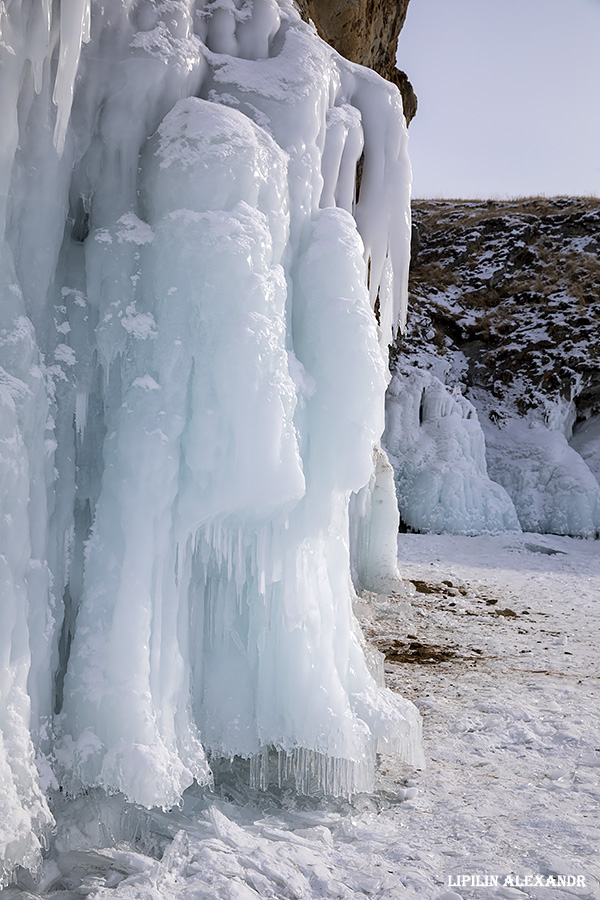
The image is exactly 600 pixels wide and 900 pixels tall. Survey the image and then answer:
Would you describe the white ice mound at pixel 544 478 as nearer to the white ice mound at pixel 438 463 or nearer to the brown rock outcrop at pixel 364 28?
the white ice mound at pixel 438 463

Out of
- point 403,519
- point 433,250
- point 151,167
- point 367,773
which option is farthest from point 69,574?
point 433,250

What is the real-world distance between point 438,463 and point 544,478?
3.53 meters

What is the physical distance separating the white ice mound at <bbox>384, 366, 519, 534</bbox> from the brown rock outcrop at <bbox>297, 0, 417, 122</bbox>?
24.6ft

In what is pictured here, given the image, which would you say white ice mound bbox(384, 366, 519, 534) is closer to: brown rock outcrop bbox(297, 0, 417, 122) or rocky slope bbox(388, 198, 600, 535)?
rocky slope bbox(388, 198, 600, 535)

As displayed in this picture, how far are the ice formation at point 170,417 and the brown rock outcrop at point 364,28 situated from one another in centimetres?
594

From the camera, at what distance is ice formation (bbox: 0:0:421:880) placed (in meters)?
2.64

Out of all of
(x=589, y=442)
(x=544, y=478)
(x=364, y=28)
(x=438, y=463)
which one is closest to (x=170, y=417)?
(x=364, y=28)

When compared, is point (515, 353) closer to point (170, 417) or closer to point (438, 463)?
point (438, 463)

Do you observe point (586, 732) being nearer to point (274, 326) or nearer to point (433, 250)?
point (274, 326)

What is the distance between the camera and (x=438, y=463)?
15.4 metres

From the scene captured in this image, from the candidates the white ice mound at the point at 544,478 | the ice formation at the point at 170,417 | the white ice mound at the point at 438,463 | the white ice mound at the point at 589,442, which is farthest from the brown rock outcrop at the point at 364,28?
the white ice mound at the point at 589,442

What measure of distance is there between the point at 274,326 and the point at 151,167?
40.6 inches

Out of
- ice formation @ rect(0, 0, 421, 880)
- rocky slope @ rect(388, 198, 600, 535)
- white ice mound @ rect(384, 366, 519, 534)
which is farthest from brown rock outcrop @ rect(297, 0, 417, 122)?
rocky slope @ rect(388, 198, 600, 535)

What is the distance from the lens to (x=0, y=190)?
268cm
